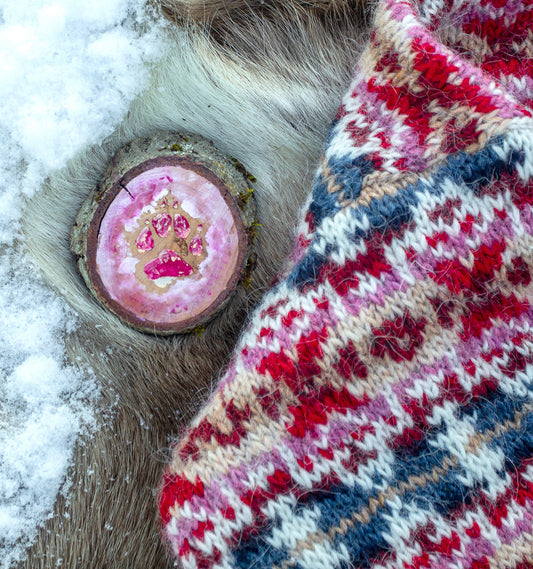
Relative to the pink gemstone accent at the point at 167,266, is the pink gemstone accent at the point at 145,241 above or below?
above

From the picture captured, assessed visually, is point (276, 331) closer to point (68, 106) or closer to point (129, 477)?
point (129, 477)

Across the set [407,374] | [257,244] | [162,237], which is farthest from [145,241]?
[407,374]

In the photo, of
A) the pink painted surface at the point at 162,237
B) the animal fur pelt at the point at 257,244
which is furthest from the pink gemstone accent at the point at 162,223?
the animal fur pelt at the point at 257,244

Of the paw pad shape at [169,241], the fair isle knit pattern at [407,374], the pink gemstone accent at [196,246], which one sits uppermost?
the paw pad shape at [169,241]

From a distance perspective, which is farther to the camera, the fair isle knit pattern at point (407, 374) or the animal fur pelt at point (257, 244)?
the animal fur pelt at point (257, 244)

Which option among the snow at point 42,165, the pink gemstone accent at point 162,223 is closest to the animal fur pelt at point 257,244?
the snow at point 42,165

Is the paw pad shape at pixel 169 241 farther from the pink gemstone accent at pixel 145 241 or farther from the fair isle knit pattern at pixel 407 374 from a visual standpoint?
the fair isle knit pattern at pixel 407 374

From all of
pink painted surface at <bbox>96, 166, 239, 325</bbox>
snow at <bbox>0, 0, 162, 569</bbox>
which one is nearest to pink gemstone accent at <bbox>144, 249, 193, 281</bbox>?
pink painted surface at <bbox>96, 166, 239, 325</bbox>
